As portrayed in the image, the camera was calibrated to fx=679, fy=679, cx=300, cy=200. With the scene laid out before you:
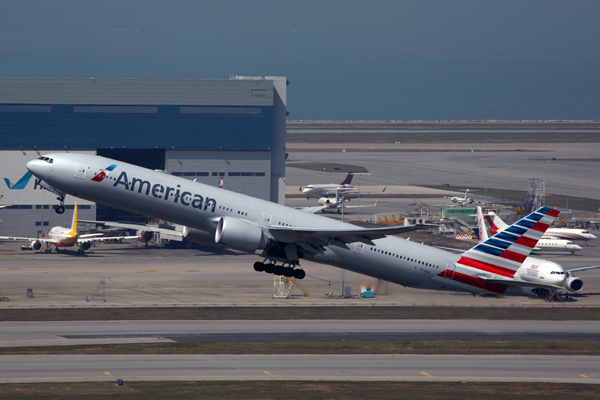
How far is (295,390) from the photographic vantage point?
4756 centimetres

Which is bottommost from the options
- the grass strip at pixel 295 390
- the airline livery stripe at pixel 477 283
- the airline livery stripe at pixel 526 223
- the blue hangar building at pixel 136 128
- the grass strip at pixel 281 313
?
the grass strip at pixel 295 390

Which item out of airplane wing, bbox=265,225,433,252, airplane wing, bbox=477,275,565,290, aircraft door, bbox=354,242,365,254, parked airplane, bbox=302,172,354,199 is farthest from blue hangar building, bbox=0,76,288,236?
airplane wing, bbox=265,225,433,252

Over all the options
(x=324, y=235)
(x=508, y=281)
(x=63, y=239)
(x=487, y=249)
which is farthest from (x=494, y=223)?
(x=63, y=239)

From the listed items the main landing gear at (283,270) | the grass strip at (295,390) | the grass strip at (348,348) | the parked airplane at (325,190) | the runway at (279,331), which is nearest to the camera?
the grass strip at (295,390)

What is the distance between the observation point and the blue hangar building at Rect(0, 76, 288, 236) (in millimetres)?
100500

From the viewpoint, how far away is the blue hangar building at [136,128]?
100 meters

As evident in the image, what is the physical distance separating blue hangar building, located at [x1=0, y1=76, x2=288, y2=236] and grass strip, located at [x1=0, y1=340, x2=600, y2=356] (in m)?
49.2

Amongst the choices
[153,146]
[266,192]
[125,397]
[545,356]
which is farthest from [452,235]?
[125,397]

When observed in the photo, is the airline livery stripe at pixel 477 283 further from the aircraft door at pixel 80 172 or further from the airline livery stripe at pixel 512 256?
the aircraft door at pixel 80 172

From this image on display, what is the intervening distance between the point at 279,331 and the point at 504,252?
70.9 feet

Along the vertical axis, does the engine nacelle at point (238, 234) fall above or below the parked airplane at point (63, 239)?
below

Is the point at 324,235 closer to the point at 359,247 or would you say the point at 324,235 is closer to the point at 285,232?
the point at 285,232

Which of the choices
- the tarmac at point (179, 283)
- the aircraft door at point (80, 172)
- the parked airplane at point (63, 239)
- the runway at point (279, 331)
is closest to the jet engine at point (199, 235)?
the aircraft door at point (80, 172)

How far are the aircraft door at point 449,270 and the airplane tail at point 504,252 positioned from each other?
2.04 feet
